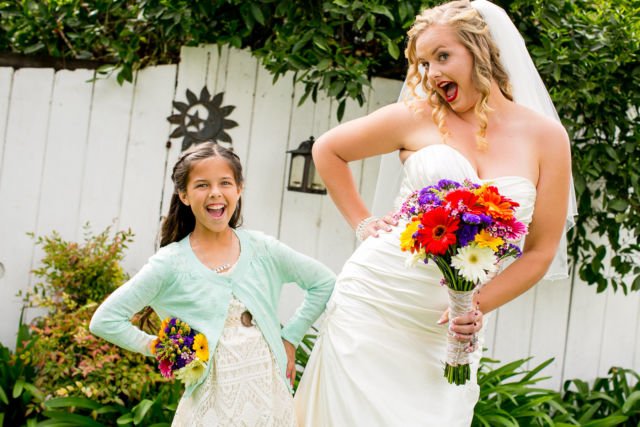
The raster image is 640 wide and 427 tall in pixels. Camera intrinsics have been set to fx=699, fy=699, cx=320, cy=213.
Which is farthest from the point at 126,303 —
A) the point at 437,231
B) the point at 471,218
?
the point at 471,218

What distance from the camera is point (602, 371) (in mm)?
4840

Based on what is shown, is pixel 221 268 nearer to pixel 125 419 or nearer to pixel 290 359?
pixel 290 359

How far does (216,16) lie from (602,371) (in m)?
3.51

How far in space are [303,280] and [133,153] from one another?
87.0 inches

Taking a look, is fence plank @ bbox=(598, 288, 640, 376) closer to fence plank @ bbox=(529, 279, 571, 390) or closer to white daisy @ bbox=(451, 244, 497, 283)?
fence plank @ bbox=(529, 279, 571, 390)

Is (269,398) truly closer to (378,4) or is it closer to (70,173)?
(378,4)

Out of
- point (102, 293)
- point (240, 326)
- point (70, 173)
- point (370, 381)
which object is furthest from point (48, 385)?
point (370, 381)

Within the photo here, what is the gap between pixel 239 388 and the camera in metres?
2.39

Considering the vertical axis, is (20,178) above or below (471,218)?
below

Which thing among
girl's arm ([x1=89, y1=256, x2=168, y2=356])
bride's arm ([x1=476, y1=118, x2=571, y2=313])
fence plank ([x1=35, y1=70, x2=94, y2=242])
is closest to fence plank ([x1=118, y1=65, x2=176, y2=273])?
fence plank ([x1=35, y1=70, x2=94, y2=242])

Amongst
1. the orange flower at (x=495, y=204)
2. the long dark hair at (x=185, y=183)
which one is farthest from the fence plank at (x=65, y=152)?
the orange flower at (x=495, y=204)

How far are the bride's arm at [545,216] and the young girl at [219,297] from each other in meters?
0.72

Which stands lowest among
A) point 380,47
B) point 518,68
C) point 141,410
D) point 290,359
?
point 141,410

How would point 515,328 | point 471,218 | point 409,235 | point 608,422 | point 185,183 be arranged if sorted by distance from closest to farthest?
point 471,218 < point 409,235 < point 185,183 < point 608,422 < point 515,328
